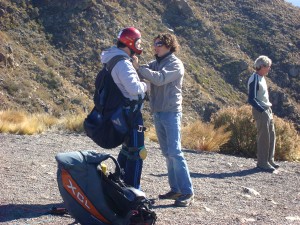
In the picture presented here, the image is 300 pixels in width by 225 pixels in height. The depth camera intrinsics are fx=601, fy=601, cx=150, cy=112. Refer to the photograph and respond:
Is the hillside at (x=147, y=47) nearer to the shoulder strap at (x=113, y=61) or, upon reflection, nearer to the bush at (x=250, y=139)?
the bush at (x=250, y=139)

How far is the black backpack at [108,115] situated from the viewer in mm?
5539

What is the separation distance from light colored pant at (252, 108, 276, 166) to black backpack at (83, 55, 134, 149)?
3.84 metres

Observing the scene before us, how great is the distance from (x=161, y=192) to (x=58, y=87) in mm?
22542

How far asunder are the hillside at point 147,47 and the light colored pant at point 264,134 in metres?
16.8

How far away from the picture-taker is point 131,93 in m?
5.55

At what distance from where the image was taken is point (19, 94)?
87.3ft

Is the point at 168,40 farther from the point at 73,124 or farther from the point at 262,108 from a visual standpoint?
the point at 73,124

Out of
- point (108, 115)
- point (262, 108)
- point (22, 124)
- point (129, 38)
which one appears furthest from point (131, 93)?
point (22, 124)

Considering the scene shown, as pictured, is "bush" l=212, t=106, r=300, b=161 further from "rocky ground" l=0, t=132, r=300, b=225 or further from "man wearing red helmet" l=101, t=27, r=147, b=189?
"man wearing red helmet" l=101, t=27, r=147, b=189

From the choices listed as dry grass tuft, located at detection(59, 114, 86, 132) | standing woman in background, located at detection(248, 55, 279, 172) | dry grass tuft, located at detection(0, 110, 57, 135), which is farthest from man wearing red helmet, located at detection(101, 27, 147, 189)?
dry grass tuft, located at detection(59, 114, 86, 132)

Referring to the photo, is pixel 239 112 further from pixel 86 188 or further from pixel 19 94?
pixel 19 94

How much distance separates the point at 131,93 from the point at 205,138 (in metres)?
6.58

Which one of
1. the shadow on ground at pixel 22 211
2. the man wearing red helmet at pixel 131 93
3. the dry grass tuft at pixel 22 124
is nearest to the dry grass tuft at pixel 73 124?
the dry grass tuft at pixel 22 124

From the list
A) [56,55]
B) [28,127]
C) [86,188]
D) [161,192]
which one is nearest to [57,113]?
[56,55]
